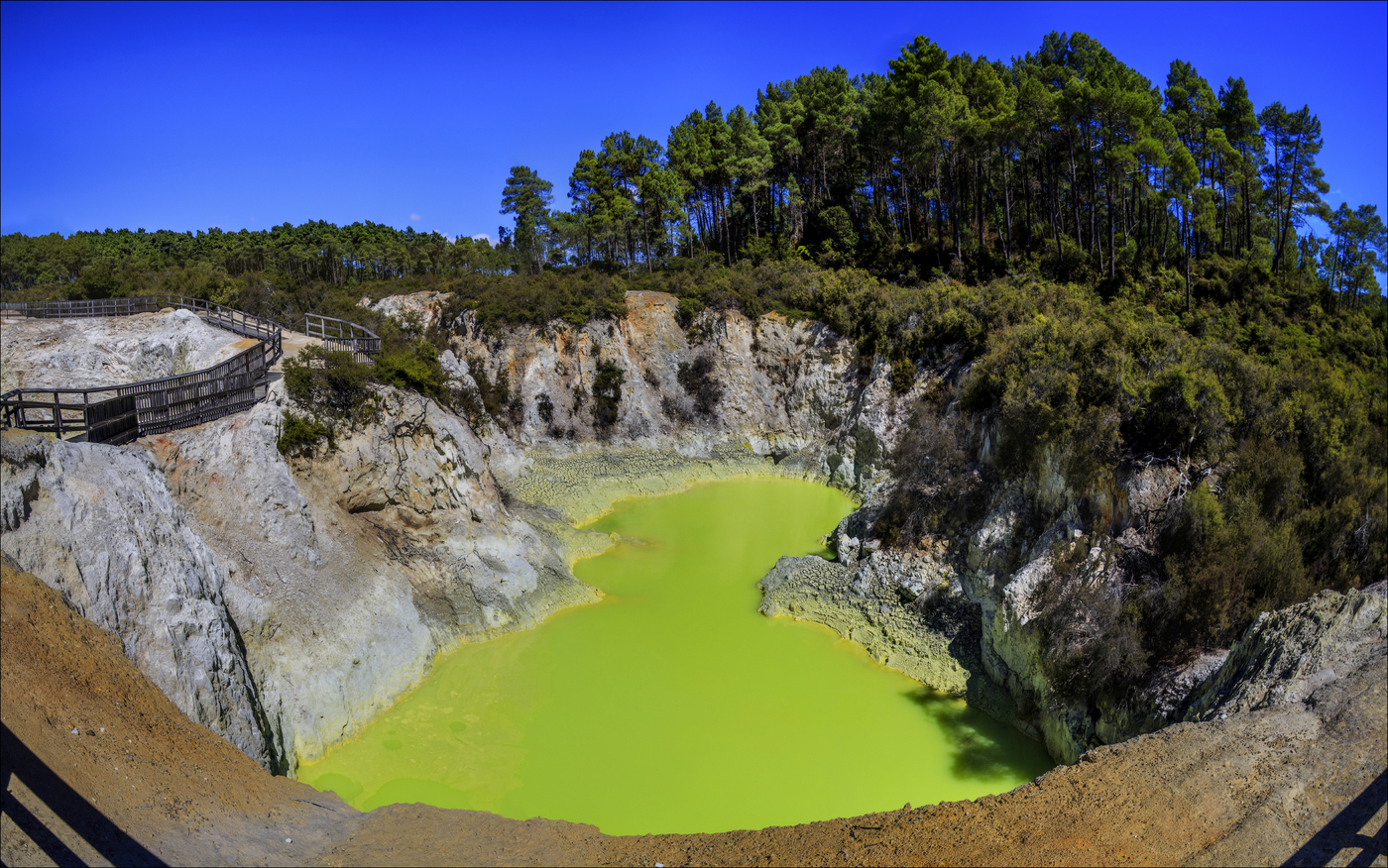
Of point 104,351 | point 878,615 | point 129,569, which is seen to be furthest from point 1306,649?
point 104,351

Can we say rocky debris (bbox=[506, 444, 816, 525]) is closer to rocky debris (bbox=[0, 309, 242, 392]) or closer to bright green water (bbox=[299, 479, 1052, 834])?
bright green water (bbox=[299, 479, 1052, 834])

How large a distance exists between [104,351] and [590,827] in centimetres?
2893

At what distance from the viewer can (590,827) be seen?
1142cm

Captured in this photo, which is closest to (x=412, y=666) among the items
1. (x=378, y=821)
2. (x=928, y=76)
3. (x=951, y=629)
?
(x=378, y=821)

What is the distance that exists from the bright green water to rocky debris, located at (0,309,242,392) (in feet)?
56.9

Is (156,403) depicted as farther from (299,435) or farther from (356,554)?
(356,554)

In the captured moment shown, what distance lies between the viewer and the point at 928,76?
146 feet

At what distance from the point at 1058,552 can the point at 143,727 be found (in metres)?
18.5

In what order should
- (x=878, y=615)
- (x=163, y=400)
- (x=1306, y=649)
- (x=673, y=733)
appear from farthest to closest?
(x=878, y=615), (x=163, y=400), (x=673, y=733), (x=1306, y=649)

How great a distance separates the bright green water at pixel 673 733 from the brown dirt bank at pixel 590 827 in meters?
2.63

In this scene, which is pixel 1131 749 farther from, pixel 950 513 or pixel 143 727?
pixel 143 727

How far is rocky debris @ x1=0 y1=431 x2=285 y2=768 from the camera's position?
483 inches

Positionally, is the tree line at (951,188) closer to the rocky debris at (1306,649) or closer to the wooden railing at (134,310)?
the wooden railing at (134,310)

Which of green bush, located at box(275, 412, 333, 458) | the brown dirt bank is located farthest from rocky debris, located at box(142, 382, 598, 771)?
the brown dirt bank
